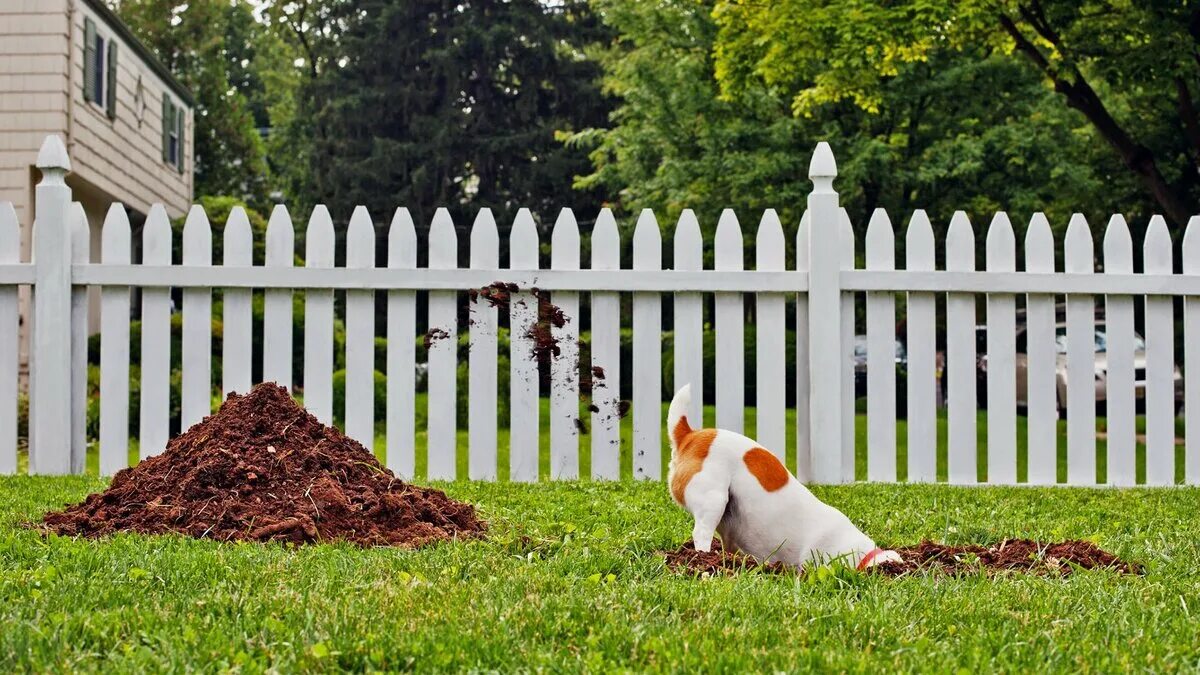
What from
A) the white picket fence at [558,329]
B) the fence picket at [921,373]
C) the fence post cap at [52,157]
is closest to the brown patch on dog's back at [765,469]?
the white picket fence at [558,329]

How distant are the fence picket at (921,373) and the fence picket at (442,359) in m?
2.42

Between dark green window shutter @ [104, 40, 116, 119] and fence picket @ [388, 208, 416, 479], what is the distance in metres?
12.0

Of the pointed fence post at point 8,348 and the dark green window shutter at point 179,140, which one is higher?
the dark green window shutter at point 179,140

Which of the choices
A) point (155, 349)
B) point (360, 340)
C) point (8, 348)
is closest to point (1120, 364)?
point (360, 340)

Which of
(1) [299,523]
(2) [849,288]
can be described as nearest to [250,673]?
(1) [299,523]

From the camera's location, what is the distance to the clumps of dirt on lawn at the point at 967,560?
147 inches

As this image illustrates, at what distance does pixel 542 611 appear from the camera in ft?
A: 9.86

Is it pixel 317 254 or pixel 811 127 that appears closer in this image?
pixel 317 254

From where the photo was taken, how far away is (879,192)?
17.6m

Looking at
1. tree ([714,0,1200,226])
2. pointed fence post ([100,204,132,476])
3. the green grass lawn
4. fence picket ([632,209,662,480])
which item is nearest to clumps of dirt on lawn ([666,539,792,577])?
the green grass lawn

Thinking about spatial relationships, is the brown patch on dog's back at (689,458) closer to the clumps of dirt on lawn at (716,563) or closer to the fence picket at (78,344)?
the clumps of dirt on lawn at (716,563)

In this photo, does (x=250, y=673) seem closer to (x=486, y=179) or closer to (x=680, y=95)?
(x=680, y=95)

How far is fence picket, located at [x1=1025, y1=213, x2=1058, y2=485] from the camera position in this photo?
21.3 feet

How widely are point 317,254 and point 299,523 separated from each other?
7.88ft
